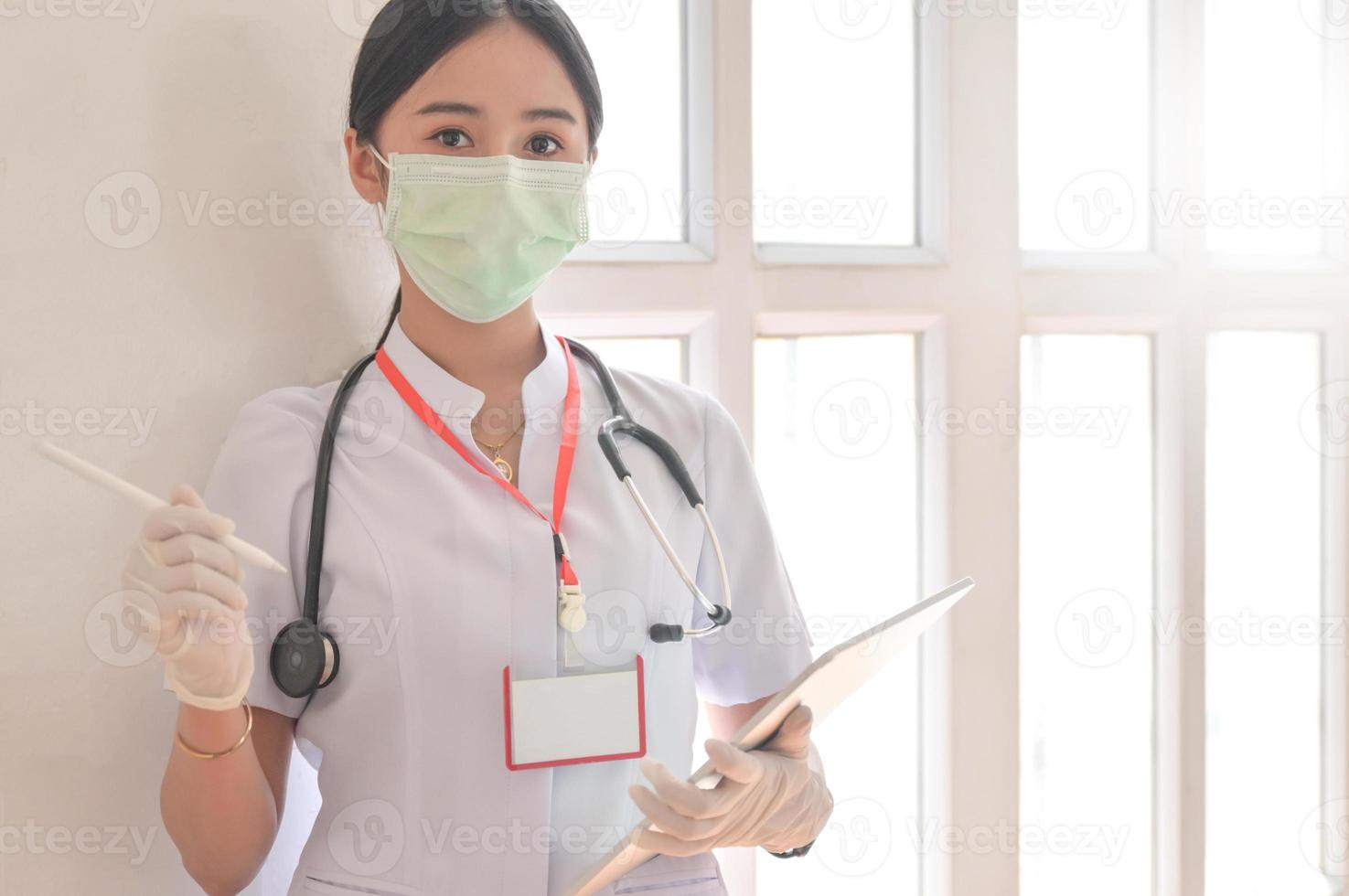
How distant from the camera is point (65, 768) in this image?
1.17 metres

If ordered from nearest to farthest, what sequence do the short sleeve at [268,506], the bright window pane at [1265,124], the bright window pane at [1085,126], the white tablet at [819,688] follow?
the white tablet at [819,688]
the short sleeve at [268,506]
the bright window pane at [1085,126]
the bright window pane at [1265,124]

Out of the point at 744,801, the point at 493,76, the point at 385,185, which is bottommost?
the point at 744,801

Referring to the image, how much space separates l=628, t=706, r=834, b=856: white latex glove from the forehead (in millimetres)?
674

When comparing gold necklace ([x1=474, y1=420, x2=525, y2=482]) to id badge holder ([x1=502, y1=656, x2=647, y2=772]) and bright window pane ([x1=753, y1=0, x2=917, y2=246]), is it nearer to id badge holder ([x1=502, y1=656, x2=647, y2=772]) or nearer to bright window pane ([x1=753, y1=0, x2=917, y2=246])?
id badge holder ([x1=502, y1=656, x2=647, y2=772])

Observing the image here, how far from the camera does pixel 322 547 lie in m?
1.14

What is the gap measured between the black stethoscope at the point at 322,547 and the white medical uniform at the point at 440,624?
20 mm

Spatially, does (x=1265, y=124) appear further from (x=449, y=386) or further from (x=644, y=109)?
(x=449, y=386)

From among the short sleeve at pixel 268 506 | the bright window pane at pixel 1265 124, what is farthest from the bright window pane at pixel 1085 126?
the short sleeve at pixel 268 506

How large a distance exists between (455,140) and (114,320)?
0.40m

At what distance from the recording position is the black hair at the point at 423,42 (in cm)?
117

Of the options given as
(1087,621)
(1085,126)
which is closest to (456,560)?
(1087,621)

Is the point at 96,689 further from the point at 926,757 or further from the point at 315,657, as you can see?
the point at 926,757

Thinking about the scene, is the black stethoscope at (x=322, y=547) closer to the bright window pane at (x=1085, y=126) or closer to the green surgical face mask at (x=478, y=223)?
the green surgical face mask at (x=478, y=223)

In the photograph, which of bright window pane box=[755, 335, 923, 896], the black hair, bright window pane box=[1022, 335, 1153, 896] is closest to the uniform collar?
the black hair
